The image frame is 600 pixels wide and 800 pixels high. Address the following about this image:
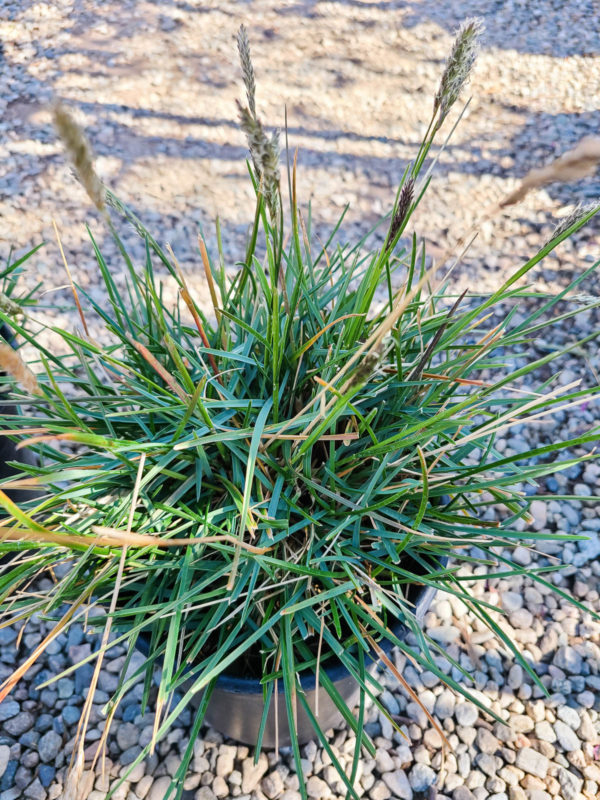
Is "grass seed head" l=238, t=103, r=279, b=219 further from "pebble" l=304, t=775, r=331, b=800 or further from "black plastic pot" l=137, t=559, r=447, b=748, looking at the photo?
"pebble" l=304, t=775, r=331, b=800

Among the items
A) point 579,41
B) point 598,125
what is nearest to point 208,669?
point 598,125

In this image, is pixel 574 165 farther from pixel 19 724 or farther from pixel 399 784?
pixel 19 724

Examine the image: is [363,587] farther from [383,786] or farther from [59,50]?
[59,50]

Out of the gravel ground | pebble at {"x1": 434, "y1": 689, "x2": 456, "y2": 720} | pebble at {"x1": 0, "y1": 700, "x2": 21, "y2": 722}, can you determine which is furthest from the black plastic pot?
pebble at {"x1": 0, "y1": 700, "x2": 21, "y2": 722}

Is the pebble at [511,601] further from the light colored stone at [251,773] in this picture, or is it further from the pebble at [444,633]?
the light colored stone at [251,773]

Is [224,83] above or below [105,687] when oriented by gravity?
above

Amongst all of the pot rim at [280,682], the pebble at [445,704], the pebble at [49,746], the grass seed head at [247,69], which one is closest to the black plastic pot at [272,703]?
the pot rim at [280,682]

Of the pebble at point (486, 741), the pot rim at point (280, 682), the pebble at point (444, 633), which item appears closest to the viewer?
the pot rim at point (280, 682)

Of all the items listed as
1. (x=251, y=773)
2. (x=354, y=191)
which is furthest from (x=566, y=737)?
(x=354, y=191)
